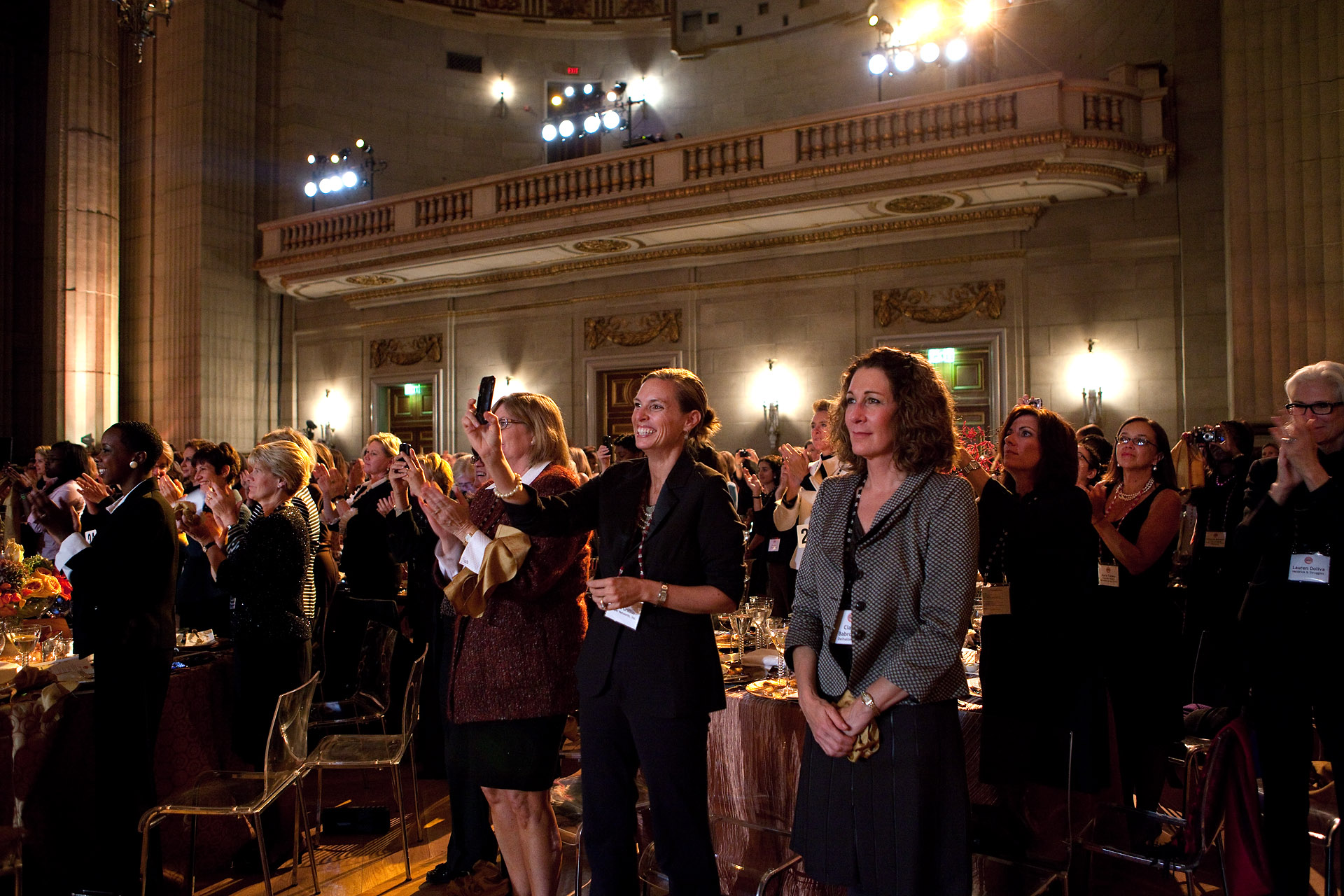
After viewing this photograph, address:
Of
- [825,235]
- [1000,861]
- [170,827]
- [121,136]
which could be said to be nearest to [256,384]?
[121,136]

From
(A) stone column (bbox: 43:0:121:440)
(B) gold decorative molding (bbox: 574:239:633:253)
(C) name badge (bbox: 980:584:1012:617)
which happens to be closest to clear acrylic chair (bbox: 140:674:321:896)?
(C) name badge (bbox: 980:584:1012:617)

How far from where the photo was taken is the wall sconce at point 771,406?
11.1 m

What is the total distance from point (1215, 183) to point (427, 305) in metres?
10.1

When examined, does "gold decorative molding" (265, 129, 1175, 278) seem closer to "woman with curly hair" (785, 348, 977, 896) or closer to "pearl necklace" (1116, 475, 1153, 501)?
"pearl necklace" (1116, 475, 1153, 501)

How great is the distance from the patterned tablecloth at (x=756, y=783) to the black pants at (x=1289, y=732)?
0.78m

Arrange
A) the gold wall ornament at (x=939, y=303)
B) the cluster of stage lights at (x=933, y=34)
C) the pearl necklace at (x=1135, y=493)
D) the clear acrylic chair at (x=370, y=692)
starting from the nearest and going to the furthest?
1. the pearl necklace at (x=1135, y=493)
2. the clear acrylic chair at (x=370, y=692)
3. the gold wall ornament at (x=939, y=303)
4. the cluster of stage lights at (x=933, y=34)

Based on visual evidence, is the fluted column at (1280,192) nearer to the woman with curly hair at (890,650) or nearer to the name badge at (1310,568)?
the name badge at (1310,568)

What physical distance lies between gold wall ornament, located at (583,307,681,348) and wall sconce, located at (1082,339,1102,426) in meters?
4.81

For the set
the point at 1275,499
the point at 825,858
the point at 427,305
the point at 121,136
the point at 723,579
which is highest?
the point at 121,136

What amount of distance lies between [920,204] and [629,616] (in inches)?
329

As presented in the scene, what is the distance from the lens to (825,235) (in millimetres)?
10664

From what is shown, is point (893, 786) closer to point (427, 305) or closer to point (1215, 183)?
point (1215, 183)

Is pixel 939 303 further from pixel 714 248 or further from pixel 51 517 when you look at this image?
pixel 51 517

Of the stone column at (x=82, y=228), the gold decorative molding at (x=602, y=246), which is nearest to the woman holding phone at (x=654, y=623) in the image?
the gold decorative molding at (x=602, y=246)
